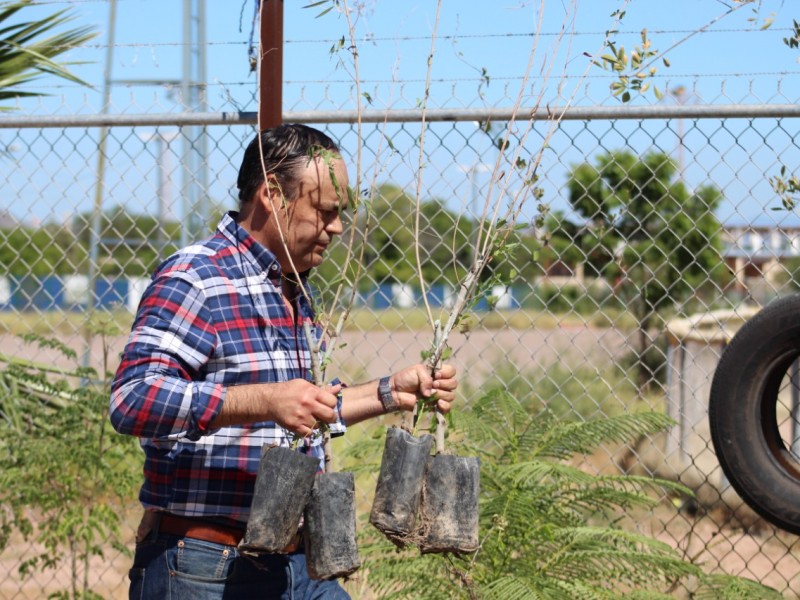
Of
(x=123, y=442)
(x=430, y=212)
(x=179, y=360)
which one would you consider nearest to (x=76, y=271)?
(x=123, y=442)

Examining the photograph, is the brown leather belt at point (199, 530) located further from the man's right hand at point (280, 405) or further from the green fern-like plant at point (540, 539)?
the green fern-like plant at point (540, 539)

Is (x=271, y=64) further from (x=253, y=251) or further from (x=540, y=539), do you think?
(x=540, y=539)

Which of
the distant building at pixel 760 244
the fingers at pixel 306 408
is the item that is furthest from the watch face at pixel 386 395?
the distant building at pixel 760 244

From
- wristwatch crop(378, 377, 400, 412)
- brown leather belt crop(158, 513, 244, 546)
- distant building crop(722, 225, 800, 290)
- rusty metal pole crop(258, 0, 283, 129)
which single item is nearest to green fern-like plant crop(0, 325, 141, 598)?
rusty metal pole crop(258, 0, 283, 129)

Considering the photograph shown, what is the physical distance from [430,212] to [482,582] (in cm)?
147

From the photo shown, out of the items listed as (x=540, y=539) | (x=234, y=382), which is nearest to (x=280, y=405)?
(x=234, y=382)

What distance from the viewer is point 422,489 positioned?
227cm

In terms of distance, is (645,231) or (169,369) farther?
(645,231)

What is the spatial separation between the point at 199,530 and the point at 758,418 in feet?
5.39

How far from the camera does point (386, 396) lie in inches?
93.7

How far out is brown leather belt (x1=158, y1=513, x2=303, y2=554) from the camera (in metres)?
2.24

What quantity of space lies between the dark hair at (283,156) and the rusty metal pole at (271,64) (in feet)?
2.43

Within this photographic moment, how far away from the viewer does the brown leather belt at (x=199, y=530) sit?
2236mm

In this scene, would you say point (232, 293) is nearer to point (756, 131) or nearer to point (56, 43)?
point (756, 131)
